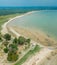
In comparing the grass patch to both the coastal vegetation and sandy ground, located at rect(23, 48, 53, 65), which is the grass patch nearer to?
sandy ground, located at rect(23, 48, 53, 65)

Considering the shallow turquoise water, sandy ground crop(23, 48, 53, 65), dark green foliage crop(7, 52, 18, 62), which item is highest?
dark green foliage crop(7, 52, 18, 62)

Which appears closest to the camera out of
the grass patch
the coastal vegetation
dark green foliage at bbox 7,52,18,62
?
the grass patch

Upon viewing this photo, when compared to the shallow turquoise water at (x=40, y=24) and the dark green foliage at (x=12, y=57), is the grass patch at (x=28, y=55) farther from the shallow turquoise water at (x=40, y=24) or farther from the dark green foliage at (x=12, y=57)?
the shallow turquoise water at (x=40, y=24)

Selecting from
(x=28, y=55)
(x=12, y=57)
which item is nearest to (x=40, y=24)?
(x=28, y=55)

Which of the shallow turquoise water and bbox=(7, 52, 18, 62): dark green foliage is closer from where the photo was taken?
bbox=(7, 52, 18, 62): dark green foliage

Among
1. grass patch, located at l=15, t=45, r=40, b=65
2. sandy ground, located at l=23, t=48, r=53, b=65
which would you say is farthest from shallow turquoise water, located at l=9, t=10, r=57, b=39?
sandy ground, located at l=23, t=48, r=53, b=65

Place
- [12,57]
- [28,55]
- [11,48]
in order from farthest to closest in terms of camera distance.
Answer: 1. [11,48]
2. [28,55]
3. [12,57]

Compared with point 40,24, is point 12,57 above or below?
above

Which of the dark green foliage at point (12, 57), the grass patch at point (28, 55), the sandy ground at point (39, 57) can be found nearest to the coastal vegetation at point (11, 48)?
the dark green foliage at point (12, 57)

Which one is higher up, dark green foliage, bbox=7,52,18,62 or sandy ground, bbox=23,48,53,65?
dark green foliage, bbox=7,52,18,62

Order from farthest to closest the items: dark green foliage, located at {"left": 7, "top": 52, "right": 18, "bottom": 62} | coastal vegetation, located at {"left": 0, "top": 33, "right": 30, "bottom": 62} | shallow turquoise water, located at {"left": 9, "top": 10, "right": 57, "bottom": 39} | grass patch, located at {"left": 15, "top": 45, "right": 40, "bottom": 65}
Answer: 1. shallow turquoise water, located at {"left": 9, "top": 10, "right": 57, "bottom": 39}
2. coastal vegetation, located at {"left": 0, "top": 33, "right": 30, "bottom": 62}
3. dark green foliage, located at {"left": 7, "top": 52, "right": 18, "bottom": 62}
4. grass patch, located at {"left": 15, "top": 45, "right": 40, "bottom": 65}

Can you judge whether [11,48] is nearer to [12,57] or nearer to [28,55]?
[12,57]
